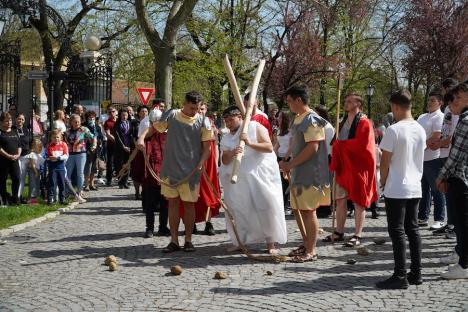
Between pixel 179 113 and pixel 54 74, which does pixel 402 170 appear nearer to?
pixel 179 113

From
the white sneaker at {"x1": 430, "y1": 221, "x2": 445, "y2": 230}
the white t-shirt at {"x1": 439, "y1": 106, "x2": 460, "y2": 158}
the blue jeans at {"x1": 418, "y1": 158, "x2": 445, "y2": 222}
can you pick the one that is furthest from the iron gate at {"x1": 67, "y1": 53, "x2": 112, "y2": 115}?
the white t-shirt at {"x1": 439, "y1": 106, "x2": 460, "y2": 158}

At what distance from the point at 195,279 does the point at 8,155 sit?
6286 millimetres

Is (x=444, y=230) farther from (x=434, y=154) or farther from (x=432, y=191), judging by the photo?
(x=434, y=154)

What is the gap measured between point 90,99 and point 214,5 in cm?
1000

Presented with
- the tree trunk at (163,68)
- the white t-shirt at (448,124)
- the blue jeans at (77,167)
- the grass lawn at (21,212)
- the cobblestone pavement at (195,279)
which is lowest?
the cobblestone pavement at (195,279)

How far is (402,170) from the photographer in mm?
5930

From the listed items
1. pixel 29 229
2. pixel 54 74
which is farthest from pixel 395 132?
pixel 54 74

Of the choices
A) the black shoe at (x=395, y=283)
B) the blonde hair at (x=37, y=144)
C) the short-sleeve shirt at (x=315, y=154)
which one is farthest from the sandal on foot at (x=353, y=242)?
the blonde hair at (x=37, y=144)

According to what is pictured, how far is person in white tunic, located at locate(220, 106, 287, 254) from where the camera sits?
23.7 feet

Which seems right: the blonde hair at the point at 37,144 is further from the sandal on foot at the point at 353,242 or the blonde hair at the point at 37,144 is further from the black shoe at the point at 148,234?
the sandal on foot at the point at 353,242

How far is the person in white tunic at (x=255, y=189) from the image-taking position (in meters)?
7.23

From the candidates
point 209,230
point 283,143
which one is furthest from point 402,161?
point 283,143

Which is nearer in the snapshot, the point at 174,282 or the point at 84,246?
the point at 174,282

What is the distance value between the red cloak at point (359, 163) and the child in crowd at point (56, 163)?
5639 mm
